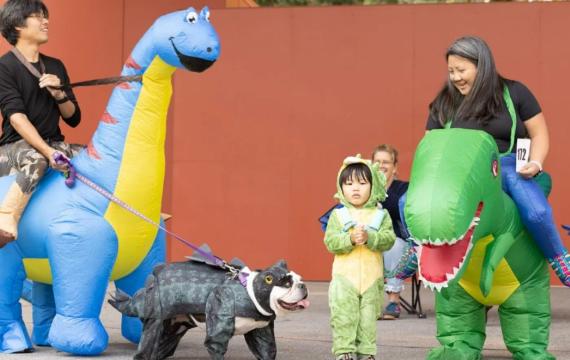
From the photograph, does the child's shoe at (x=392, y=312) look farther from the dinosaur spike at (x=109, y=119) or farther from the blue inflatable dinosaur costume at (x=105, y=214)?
the dinosaur spike at (x=109, y=119)

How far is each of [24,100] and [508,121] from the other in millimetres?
2820

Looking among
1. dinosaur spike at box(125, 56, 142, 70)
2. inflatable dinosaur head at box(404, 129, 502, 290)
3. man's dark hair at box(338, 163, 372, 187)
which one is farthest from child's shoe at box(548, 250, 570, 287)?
dinosaur spike at box(125, 56, 142, 70)

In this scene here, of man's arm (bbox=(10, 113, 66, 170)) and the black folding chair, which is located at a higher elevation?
man's arm (bbox=(10, 113, 66, 170))

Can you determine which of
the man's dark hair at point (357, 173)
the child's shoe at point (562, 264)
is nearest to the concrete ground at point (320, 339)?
the child's shoe at point (562, 264)

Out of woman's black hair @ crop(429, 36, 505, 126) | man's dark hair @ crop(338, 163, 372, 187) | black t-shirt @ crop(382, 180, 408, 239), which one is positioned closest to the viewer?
woman's black hair @ crop(429, 36, 505, 126)

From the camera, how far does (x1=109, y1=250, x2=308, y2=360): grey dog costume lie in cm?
606

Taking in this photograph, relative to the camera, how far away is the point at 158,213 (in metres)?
6.73

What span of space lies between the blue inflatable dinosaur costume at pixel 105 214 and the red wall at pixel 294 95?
5066 millimetres

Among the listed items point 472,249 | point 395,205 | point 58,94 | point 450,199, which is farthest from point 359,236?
point 395,205

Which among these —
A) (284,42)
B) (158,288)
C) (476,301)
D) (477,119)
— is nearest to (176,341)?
(158,288)

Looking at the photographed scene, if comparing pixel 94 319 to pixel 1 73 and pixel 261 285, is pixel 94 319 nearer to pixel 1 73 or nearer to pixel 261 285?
pixel 261 285

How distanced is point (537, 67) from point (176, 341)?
20.4 ft

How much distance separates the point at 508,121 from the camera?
6.00 meters

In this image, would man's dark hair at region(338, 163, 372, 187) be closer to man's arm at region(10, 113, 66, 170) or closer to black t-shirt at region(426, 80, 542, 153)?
black t-shirt at region(426, 80, 542, 153)
